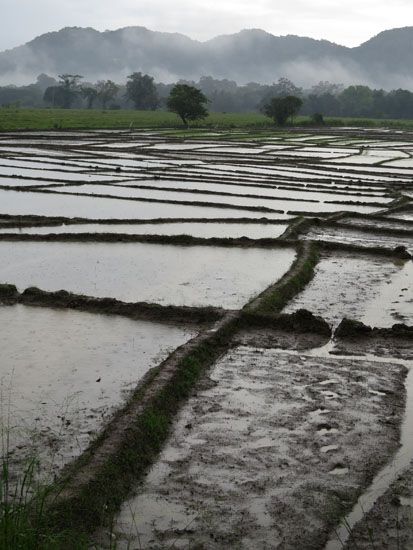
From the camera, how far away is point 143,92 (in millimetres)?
78125

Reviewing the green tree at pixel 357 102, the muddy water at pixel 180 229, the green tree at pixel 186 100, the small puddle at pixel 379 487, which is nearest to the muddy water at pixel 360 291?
the muddy water at pixel 180 229

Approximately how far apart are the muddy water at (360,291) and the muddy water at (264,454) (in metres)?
1.52

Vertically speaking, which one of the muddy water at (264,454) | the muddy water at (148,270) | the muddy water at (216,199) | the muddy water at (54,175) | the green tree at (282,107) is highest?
the green tree at (282,107)

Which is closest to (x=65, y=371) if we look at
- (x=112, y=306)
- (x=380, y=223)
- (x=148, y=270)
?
(x=112, y=306)

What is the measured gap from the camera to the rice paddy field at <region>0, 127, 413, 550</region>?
153 inches

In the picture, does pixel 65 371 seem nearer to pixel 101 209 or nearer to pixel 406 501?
pixel 406 501

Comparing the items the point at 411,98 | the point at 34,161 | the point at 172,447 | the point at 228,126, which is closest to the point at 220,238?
the point at 172,447

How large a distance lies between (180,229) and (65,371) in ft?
22.4

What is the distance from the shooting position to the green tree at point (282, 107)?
5266cm

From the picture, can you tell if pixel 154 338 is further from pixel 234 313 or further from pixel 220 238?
pixel 220 238

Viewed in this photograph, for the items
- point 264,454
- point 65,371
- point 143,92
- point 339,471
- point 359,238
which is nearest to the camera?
point 339,471

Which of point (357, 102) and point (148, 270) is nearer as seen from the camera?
point (148, 270)

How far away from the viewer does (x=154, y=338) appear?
265 inches

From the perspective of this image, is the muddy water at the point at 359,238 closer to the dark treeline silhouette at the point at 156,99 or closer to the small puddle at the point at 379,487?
the small puddle at the point at 379,487
